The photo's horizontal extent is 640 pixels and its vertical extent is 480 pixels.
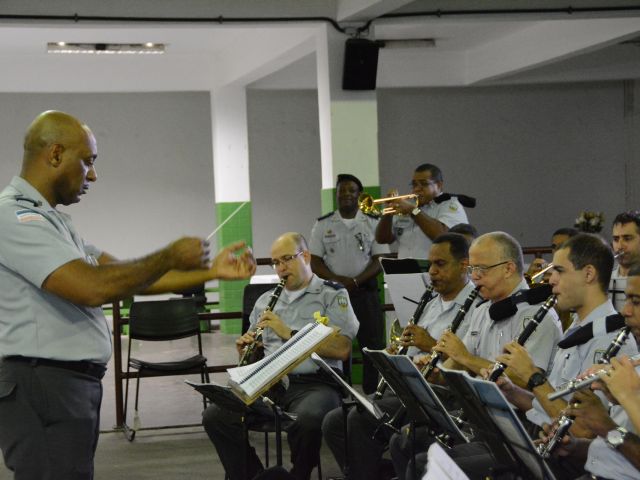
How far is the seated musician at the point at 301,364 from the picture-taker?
4.94m

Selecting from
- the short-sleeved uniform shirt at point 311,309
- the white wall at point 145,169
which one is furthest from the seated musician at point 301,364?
the white wall at point 145,169

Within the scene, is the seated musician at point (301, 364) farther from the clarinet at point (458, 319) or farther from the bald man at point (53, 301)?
the bald man at point (53, 301)

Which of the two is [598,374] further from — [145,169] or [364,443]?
[145,169]

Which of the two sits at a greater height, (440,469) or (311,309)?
(440,469)

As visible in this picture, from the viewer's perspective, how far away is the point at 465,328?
4.61 meters

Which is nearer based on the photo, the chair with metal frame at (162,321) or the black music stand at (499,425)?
the black music stand at (499,425)

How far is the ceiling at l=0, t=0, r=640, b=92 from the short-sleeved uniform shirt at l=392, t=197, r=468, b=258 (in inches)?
59.2

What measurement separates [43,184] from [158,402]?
206 inches

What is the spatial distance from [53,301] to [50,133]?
494 mm

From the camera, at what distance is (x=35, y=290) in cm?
285

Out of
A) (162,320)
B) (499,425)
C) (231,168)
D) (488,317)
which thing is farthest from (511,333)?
(231,168)

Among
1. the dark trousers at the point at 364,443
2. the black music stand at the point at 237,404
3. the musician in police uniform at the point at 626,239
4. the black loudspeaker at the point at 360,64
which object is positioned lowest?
the dark trousers at the point at 364,443

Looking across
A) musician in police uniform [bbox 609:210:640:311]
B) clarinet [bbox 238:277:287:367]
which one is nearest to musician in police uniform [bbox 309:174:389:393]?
clarinet [bbox 238:277:287:367]

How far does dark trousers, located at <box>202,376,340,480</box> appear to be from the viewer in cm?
493
